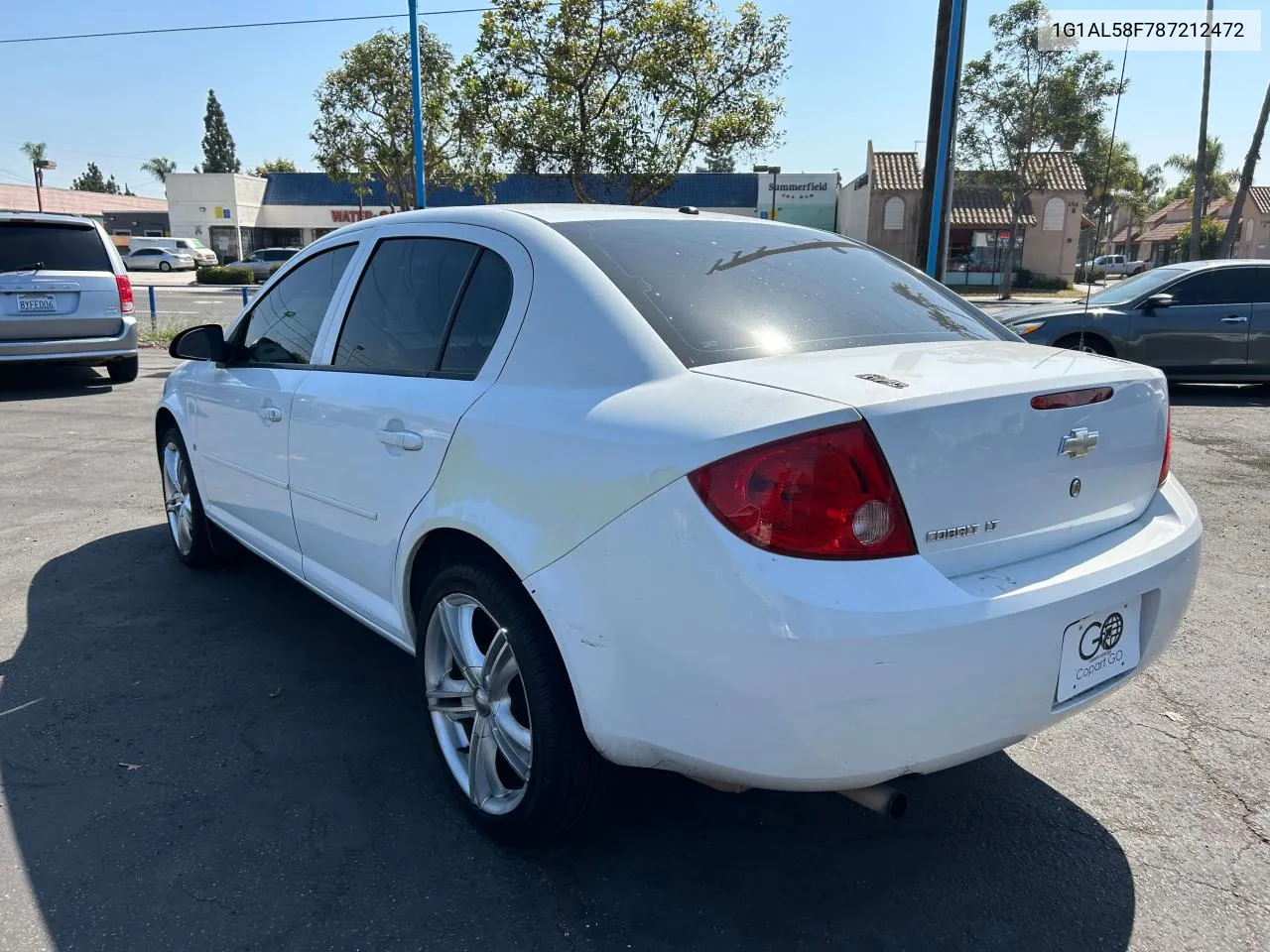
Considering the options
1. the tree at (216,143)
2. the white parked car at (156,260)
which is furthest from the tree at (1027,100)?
the tree at (216,143)

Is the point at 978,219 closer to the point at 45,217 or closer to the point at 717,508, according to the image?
the point at 45,217

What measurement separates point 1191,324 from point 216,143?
105980 millimetres

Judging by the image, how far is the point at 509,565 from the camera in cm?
231

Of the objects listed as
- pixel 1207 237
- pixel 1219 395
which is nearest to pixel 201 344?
pixel 1219 395

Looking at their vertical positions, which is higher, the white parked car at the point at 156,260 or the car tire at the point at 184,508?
the white parked car at the point at 156,260

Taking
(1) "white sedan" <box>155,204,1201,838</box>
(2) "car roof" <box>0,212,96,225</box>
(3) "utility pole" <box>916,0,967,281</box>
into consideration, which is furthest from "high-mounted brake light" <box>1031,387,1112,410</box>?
(2) "car roof" <box>0,212,96,225</box>

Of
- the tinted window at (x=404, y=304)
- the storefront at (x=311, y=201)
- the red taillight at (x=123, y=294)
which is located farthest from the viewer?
the storefront at (x=311, y=201)

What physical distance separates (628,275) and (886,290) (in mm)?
995

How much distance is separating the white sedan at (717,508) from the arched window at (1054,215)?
133 ft

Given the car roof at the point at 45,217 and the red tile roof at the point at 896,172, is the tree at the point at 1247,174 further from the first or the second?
the car roof at the point at 45,217

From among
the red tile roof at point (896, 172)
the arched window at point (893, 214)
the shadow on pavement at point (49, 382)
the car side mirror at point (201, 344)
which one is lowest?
the shadow on pavement at point (49, 382)

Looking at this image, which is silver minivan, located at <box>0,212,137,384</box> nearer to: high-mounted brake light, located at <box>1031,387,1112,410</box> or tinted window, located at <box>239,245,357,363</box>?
tinted window, located at <box>239,245,357,363</box>

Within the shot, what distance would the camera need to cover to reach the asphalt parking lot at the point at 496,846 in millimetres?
2273

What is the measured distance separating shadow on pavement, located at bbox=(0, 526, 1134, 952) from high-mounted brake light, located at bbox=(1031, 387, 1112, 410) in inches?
48.9
